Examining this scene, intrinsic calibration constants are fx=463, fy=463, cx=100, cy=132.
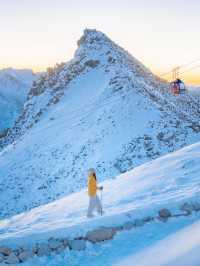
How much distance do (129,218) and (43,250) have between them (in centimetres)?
311

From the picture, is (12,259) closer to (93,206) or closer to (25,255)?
(25,255)

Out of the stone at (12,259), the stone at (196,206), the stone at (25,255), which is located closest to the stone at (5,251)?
the stone at (12,259)

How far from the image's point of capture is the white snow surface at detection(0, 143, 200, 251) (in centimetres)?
1598

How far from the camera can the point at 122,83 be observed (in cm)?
5450

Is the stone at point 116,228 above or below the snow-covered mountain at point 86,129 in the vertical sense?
below

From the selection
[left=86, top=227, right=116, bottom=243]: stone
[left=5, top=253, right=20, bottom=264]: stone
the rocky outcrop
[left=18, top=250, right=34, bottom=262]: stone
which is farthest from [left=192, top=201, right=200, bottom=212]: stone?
[left=5, top=253, right=20, bottom=264]: stone

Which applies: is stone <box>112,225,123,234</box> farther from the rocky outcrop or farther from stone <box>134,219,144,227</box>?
stone <box>134,219,144,227</box>

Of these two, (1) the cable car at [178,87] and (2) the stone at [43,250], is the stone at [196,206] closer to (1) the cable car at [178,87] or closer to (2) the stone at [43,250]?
(2) the stone at [43,250]

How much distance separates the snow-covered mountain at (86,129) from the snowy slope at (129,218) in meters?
18.5

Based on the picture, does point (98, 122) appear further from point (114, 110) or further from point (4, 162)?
point (4, 162)

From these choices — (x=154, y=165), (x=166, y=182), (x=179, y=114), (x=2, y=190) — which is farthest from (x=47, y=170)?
(x=166, y=182)

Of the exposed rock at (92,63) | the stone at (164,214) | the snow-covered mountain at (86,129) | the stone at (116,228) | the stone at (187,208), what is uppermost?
the exposed rock at (92,63)

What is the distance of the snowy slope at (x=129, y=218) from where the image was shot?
14766mm

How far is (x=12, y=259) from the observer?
1552cm
